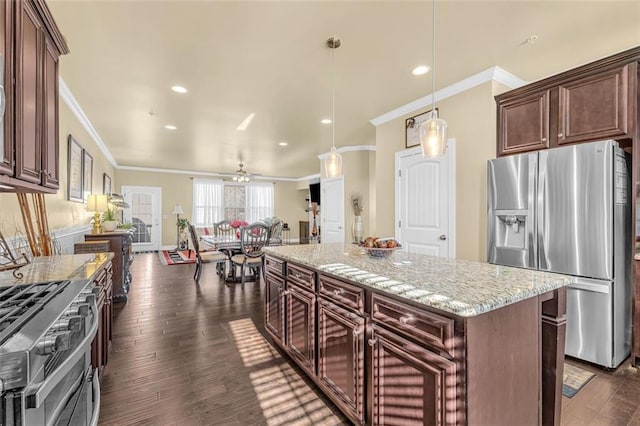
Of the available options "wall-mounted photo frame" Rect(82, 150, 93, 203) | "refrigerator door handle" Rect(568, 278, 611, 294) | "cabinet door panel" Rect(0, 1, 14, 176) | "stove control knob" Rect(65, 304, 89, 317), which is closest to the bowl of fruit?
"refrigerator door handle" Rect(568, 278, 611, 294)

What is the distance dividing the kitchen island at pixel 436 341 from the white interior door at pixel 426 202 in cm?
165

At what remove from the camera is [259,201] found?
1115cm

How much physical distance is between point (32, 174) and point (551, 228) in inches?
145

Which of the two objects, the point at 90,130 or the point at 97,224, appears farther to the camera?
the point at 90,130

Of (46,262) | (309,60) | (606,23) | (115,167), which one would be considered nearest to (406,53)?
(309,60)

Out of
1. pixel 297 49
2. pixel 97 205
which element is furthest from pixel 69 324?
pixel 97 205

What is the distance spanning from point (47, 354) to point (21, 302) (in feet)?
1.80

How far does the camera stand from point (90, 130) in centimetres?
489

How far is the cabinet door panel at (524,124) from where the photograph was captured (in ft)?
8.93

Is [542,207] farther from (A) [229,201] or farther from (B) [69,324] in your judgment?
(A) [229,201]

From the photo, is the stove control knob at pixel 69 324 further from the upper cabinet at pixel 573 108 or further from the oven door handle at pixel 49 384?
the upper cabinet at pixel 573 108

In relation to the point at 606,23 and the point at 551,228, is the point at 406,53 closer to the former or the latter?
the point at 606,23

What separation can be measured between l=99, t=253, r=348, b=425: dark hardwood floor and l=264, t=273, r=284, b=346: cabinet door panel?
19 centimetres

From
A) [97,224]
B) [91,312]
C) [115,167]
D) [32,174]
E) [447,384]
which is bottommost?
[447,384]
